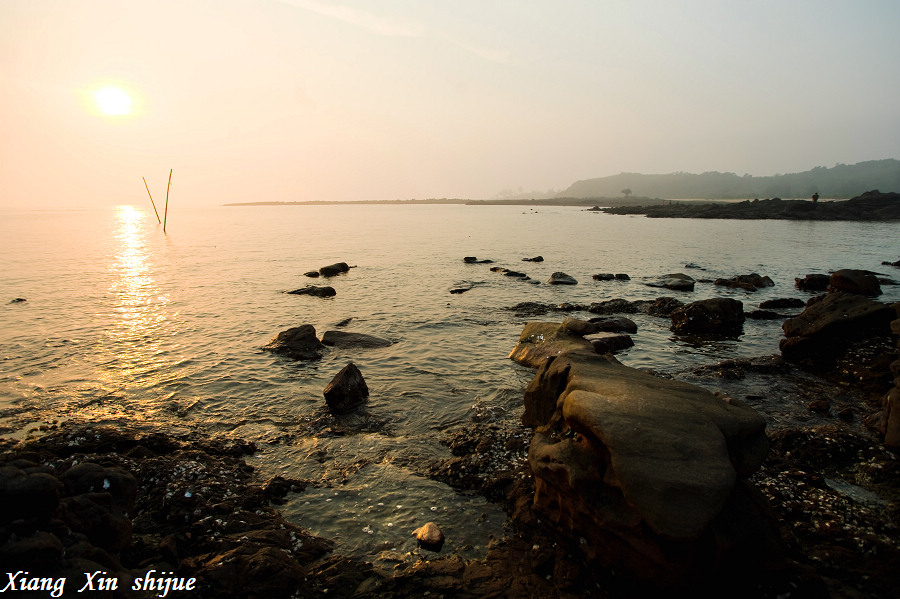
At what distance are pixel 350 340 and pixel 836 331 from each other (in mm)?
14609

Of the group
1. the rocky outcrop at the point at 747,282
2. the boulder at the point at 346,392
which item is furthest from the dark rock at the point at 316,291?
the rocky outcrop at the point at 747,282

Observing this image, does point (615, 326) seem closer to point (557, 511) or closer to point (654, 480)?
point (557, 511)

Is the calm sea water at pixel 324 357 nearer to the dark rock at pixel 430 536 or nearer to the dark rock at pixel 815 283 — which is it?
the dark rock at pixel 430 536

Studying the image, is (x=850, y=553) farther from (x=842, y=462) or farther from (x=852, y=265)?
(x=852, y=265)

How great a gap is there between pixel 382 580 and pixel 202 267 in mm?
34870

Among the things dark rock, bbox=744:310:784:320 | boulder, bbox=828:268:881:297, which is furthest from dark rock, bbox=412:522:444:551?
boulder, bbox=828:268:881:297

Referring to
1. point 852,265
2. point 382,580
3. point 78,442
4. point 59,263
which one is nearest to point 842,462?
point 382,580

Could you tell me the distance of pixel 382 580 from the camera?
5.42 m

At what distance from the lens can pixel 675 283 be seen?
24.9 meters

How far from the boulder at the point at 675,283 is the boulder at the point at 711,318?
7.44 meters

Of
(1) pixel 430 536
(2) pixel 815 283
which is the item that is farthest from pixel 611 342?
(2) pixel 815 283

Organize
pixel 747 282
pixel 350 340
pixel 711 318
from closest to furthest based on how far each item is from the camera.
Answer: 1. pixel 350 340
2. pixel 711 318
3. pixel 747 282

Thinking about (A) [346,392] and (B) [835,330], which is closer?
(A) [346,392]

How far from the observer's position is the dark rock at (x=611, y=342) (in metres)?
14.1
